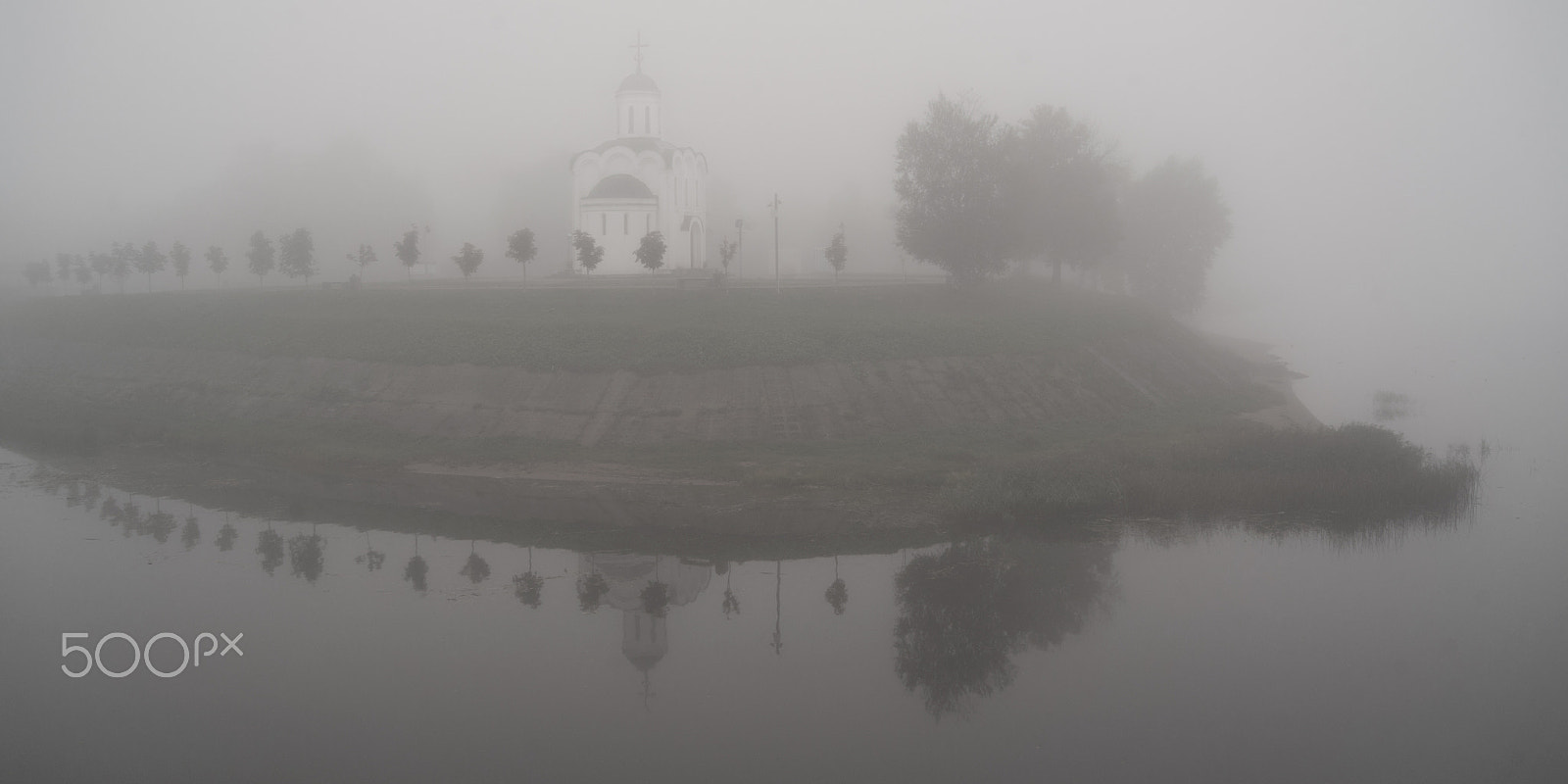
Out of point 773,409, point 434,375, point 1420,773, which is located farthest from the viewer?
point 434,375

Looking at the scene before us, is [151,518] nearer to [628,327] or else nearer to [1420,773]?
[628,327]

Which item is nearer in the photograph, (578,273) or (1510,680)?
(1510,680)

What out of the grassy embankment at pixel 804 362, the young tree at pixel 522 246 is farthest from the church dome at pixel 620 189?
the grassy embankment at pixel 804 362

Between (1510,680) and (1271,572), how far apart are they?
5.38 meters

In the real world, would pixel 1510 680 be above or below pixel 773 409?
below

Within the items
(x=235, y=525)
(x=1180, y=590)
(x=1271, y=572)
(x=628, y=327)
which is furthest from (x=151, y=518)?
(x=1271, y=572)

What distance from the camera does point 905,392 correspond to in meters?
34.8

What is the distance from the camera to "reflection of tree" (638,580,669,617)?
19062mm

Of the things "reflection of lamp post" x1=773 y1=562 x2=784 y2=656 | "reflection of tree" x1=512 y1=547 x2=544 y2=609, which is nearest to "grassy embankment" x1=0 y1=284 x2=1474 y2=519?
"reflection of lamp post" x1=773 y1=562 x2=784 y2=656

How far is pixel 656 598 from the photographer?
19750 millimetres

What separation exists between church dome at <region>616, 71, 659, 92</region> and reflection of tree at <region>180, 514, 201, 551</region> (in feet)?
127

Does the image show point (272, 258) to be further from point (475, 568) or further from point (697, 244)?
point (475, 568)

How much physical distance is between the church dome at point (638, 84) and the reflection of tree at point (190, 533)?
127ft

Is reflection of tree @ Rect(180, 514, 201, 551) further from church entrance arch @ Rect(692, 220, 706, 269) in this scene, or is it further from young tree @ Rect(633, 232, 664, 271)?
church entrance arch @ Rect(692, 220, 706, 269)
